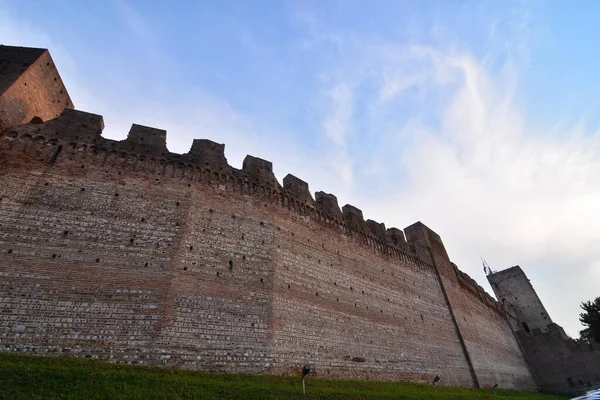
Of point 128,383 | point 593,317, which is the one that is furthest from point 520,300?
point 128,383

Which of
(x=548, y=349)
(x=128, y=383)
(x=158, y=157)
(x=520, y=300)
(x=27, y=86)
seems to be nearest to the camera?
(x=128, y=383)

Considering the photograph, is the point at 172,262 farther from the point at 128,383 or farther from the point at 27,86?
the point at 27,86

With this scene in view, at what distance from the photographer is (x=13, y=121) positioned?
1141cm

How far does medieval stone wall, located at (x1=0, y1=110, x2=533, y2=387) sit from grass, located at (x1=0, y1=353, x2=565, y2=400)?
488 millimetres

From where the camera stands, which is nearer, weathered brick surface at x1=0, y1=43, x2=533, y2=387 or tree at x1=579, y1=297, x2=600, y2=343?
weathered brick surface at x1=0, y1=43, x2=533, y2=387

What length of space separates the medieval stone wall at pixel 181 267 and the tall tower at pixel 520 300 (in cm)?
2400

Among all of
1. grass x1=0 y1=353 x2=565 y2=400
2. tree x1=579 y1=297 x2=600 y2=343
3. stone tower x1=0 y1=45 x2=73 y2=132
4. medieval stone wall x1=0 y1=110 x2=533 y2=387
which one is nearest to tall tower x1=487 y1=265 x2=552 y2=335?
tree x1=579 y1=297 x2=600 y2=343

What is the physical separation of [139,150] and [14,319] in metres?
6.67

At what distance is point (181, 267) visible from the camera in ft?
34.6

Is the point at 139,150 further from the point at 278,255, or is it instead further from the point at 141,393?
the point at 141,393

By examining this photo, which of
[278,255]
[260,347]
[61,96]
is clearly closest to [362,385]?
[260,347]

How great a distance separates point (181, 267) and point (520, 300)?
135ft

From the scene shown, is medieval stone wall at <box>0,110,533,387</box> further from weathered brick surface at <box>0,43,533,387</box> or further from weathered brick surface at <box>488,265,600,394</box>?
weathered brick surface at <box>488,265,600,394</box>

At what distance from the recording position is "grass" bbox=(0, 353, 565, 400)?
626 cm
